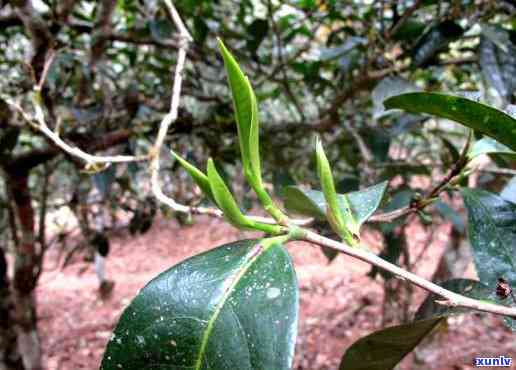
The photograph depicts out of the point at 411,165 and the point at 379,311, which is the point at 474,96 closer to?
the point at 411,165

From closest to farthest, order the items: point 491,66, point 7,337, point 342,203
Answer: point 342,203 < point 491,66 < point 7,337

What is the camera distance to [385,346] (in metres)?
0.46

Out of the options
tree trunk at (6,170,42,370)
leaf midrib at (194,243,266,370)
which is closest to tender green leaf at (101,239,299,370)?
leaf midrib at (194,243,266,370)

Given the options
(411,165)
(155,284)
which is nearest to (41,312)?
(411,165)

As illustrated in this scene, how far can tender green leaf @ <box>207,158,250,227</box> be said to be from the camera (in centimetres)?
32

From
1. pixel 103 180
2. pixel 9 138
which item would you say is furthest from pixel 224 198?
pixel 9 138

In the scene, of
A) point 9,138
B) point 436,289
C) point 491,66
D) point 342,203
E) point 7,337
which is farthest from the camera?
point 7,337

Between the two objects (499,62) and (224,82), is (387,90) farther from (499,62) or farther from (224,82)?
(224,82)

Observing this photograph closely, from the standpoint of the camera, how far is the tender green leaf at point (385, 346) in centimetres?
45

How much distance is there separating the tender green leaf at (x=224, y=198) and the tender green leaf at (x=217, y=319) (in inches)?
2.0

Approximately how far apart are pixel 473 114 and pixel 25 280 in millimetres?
1510

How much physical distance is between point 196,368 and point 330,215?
0.18 meters

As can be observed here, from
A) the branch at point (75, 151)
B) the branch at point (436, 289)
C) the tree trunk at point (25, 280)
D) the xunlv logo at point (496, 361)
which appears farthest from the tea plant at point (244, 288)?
the tree trunk at point (25, 280)

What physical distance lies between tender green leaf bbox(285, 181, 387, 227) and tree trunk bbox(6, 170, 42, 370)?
3.70 feet
